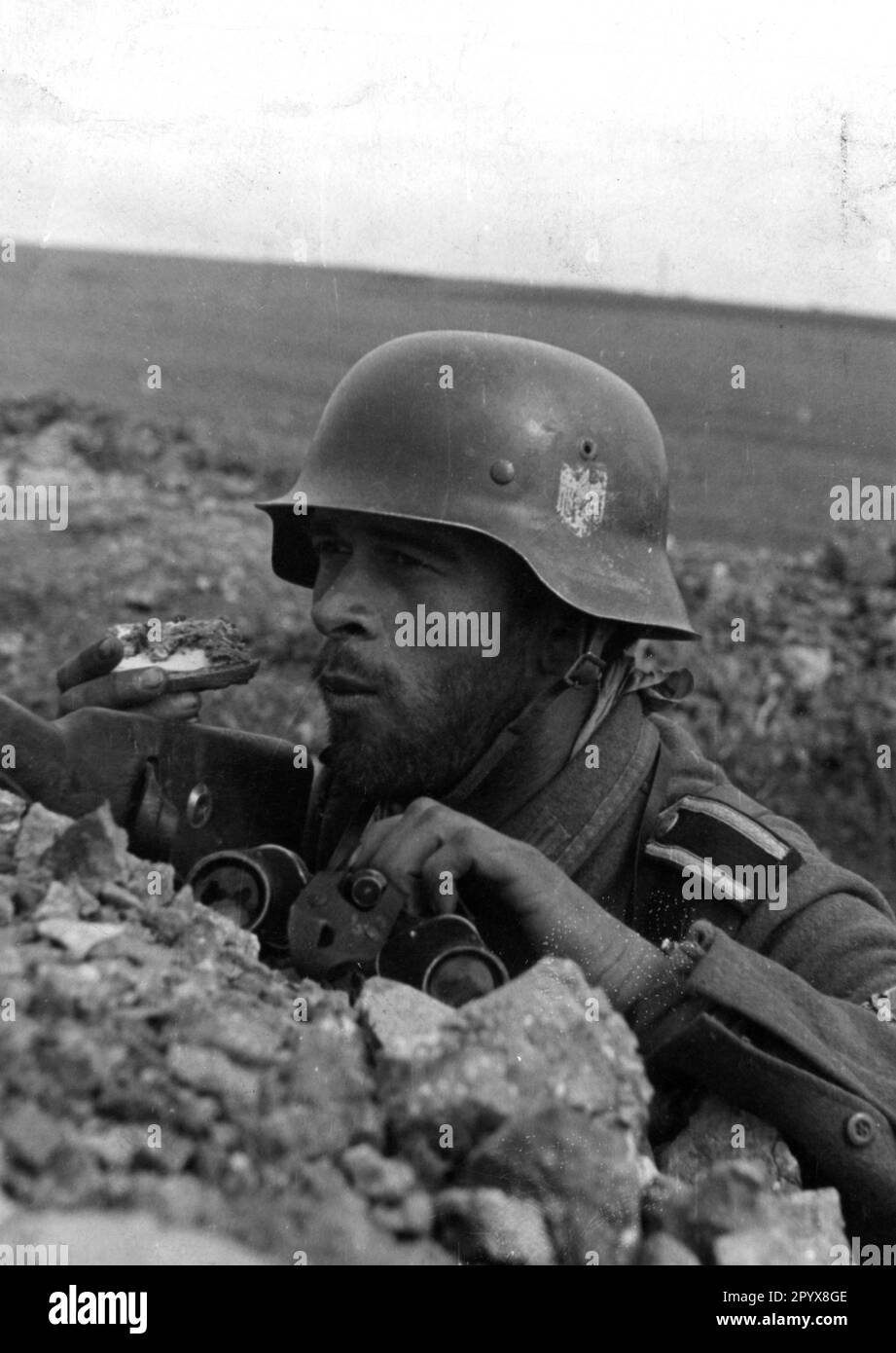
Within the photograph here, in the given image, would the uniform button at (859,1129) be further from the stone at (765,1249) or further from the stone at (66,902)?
the stone at (66,902)

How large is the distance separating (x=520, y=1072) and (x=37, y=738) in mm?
1519

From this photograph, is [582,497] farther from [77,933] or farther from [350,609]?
[77,933]

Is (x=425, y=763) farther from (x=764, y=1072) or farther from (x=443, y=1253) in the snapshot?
(x=443, y=1253)

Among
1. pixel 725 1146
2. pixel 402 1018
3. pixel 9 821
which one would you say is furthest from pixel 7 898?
pixel 725 1146

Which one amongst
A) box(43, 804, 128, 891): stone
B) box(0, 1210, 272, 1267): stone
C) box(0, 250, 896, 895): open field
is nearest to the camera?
box(0, 1210, 272, 1267): stone

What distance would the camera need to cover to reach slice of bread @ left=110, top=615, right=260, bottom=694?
3.97 meters

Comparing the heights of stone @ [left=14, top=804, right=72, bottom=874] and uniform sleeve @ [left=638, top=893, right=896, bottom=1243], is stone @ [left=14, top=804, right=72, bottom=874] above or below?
above

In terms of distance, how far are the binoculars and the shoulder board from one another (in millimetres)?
611

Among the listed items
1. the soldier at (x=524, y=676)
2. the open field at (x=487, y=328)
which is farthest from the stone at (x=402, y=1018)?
the open field at (x=487, y=328)

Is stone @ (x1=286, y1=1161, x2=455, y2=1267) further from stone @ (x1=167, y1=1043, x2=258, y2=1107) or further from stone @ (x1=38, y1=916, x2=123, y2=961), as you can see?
stone @ (x1=38, y1=916, x2=123, y2=961)

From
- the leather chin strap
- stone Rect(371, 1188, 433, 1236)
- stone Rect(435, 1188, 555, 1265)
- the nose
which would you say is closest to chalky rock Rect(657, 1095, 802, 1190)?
stone Rect(435, 1188, 555, 1265)

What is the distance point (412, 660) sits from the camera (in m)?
3.71

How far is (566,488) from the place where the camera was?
389 cm
